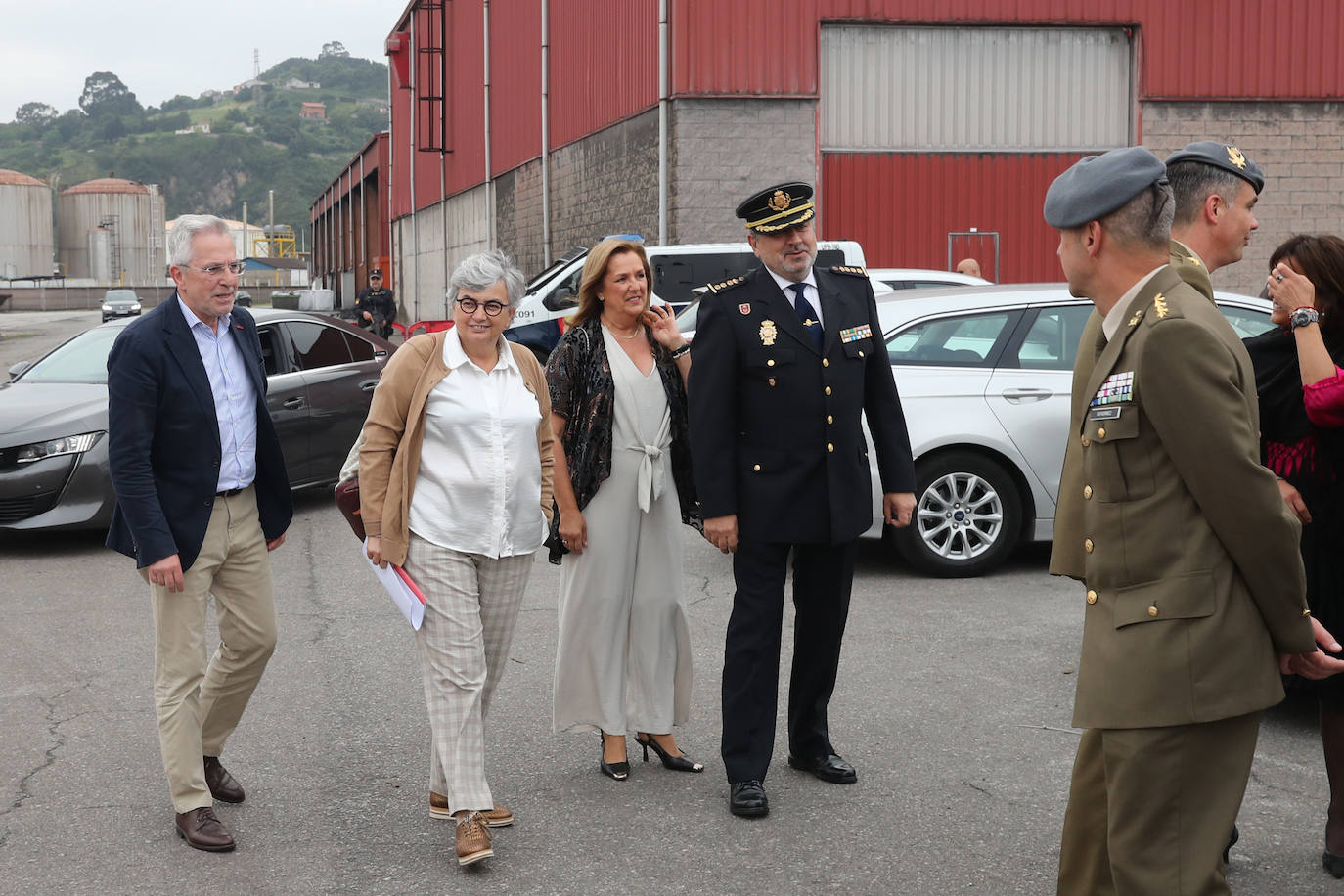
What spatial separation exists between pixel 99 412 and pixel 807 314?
21.0ft

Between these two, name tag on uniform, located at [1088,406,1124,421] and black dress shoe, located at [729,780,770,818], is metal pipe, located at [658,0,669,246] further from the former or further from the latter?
name tag on uniform, located at [1088,406,1124,421]

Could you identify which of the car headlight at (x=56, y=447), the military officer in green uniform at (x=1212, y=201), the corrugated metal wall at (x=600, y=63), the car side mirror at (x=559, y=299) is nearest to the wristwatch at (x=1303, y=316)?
the military officer in green uniform at (x=1212, y=201)

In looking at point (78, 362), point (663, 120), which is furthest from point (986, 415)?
point (663, 120)

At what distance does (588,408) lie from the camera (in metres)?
4.98

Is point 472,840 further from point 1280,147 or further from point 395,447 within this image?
point 1280,147

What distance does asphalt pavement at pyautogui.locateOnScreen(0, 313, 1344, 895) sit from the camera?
412 centimetres

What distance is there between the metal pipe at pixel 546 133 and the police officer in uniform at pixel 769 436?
22016 millimetres

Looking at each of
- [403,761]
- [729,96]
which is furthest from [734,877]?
[729,96]

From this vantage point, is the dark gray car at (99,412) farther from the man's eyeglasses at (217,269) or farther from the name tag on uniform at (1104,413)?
the name tag on uniform at (1104,413)

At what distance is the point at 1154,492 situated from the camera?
8.87 feet

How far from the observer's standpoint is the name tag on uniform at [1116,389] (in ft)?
8.86

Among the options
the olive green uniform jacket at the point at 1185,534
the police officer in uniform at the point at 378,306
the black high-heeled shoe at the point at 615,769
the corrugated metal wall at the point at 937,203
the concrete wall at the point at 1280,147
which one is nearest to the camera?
the olive green uniform jacket at the point at 1185,534

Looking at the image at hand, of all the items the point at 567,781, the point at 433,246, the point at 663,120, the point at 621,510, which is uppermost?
the point at 663,120

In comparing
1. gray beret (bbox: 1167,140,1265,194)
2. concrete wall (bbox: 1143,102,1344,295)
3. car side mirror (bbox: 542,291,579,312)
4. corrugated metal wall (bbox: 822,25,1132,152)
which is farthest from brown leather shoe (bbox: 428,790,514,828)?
concrete wall (bbox: 1143,102,1344,295)
